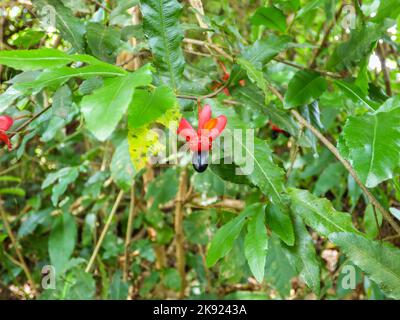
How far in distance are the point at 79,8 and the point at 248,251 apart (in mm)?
718

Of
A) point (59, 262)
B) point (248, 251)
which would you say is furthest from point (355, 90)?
point (59, 262)

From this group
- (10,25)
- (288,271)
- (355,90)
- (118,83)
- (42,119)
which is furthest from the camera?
(10,25)

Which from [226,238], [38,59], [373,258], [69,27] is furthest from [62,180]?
[373,258]

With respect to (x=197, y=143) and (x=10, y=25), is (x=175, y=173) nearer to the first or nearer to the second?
(x=10, y=25)

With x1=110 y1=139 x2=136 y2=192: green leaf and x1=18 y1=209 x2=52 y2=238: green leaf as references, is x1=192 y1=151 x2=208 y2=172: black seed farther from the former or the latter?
x1=18 y1=209 x2=52 y2=238: green leaf

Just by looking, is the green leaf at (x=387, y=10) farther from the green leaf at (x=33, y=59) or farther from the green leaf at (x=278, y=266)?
the green leaf at (x=278, y=266)

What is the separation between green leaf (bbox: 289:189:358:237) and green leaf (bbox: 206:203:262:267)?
0.09 metres

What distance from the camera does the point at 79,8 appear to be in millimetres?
1067

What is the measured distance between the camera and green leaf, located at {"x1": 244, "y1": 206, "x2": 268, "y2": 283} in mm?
696

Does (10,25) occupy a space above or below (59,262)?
above

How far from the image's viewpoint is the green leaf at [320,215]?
717 millimetres

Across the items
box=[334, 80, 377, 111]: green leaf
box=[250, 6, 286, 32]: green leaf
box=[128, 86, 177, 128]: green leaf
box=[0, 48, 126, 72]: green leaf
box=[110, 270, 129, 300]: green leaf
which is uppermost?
box=[250, 6, 286, 32]: green leaf

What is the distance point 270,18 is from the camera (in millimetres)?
999

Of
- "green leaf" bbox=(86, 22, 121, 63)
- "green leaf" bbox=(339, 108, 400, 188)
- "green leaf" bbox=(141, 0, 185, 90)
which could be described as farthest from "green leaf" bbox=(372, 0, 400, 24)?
"green leaf" bbox=(86, 22, 121, 63)
